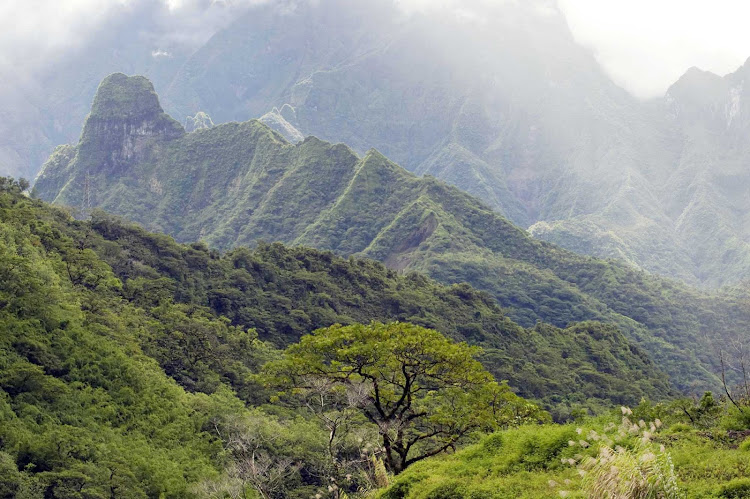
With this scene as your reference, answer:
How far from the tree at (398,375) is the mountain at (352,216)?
83.9m

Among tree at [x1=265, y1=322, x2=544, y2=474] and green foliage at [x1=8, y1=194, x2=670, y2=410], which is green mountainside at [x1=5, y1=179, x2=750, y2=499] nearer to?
green foliage at [x1=8, y1=194, x2=670, y2=410]

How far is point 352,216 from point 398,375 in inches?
4907

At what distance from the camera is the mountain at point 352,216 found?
395 ft

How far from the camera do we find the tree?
22812 mm

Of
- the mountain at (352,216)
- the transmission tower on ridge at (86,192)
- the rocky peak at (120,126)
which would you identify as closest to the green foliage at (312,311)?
the mountain at (352,216)

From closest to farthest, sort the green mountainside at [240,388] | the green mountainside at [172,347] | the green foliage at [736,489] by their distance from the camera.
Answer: the green foliage at [736,489]
the green mountainside at [240,388]
the green mountainside at [172,347]

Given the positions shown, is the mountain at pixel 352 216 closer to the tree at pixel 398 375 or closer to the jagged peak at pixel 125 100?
the jagged peak at pixel 125 100

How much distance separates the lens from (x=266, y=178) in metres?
168

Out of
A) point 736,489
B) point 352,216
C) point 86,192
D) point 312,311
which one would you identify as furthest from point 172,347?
point 86,192

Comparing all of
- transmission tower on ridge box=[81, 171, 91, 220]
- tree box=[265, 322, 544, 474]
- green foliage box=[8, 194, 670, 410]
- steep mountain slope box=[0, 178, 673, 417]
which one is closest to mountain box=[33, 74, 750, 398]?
transmission tower on ridge box=[81, 171, 91, 220]

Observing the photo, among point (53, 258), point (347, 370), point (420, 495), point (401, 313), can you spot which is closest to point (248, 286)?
point (401, 313)

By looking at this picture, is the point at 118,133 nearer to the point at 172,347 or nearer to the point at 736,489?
the point at 172,347

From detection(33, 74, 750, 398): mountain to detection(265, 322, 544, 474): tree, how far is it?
8386 cm

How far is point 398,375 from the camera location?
24.2 meters
